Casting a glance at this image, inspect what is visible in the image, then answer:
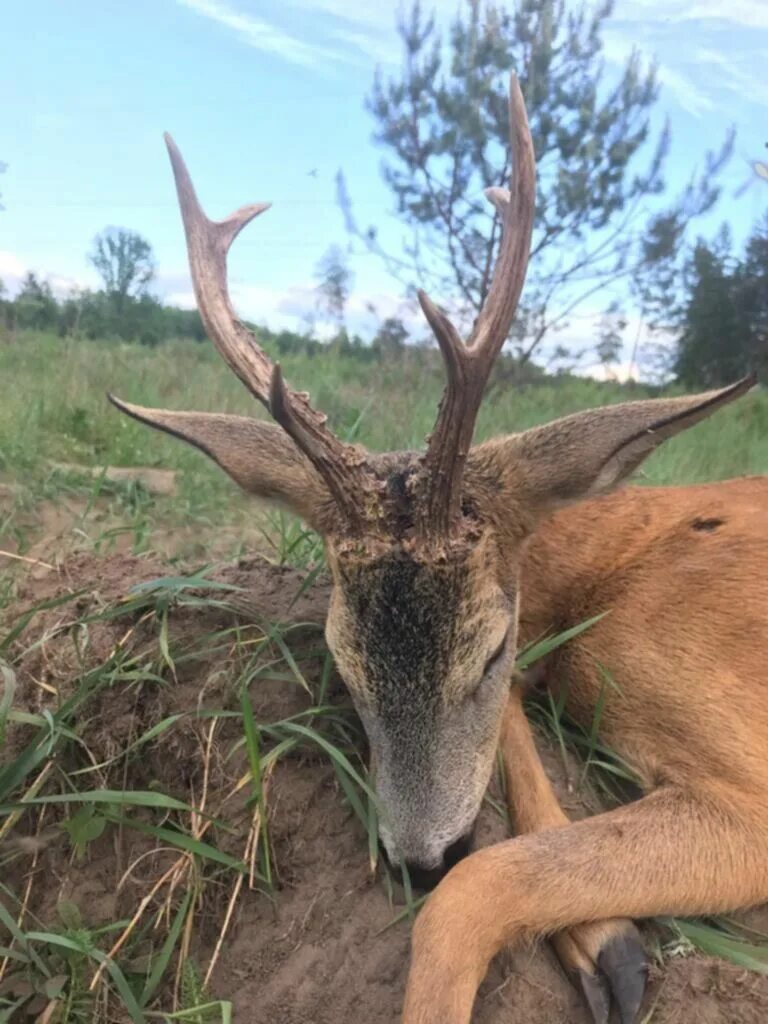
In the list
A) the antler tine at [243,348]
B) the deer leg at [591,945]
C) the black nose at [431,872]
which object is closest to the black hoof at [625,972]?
the deer leg at [591,945]

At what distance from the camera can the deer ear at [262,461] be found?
285 cm

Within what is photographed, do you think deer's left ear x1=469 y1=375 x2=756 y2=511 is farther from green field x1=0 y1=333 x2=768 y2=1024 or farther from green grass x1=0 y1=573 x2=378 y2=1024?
green grass x1=0 y1=573 x2=378 y2=1024

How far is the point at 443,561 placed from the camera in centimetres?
246

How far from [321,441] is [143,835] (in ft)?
3.81

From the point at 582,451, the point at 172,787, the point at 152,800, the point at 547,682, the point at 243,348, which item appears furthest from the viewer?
the point at 547,682

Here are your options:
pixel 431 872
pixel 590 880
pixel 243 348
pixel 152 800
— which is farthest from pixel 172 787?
pixel 243 348

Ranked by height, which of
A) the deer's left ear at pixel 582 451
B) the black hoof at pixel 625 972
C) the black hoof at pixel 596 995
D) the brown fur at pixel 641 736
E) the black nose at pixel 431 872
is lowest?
the black hoof at pixel 596 995

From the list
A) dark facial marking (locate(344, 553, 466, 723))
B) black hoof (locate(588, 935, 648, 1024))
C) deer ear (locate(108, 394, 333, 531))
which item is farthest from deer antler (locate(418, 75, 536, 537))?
black hoof (locate(588, 935, 648, 1024))

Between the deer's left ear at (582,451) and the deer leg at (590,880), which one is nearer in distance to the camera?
the deer leg at (590,880)

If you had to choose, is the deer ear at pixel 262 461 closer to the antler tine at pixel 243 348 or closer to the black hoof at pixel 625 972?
the antler tine at pixel 243 348

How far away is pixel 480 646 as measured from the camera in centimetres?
255

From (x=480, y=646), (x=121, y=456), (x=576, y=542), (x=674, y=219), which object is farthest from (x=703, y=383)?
(x=480, y=646)

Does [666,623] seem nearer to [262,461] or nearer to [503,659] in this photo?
[503,659]

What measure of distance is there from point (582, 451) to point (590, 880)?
108 centimetres
